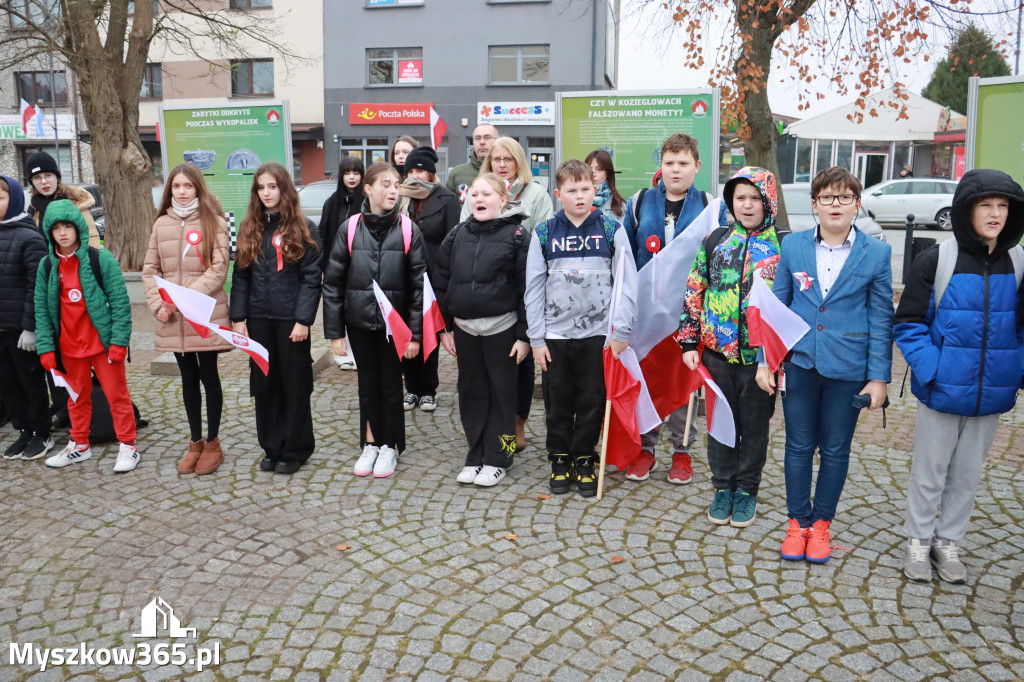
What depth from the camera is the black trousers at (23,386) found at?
19.0 feet

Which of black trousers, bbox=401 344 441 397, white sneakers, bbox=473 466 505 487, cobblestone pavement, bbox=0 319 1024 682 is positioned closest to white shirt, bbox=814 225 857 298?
cobblestone pavement, bbox=0 319 1024 682

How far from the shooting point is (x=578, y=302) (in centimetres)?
486

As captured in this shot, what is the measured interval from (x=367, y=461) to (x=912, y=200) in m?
24.4

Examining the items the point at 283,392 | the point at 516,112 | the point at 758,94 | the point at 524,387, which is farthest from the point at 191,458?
the point at 516,112

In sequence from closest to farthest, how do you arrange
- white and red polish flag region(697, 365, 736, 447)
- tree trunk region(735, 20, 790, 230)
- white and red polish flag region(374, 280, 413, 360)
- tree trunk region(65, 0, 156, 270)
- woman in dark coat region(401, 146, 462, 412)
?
1. white and red polish flag region(697, 365, 736, 447)
2. white and red polish flag region(374, 280, 413, 360)
3. woman in dark coat region(401, 146, 462, 412)
4. tree trunk region(735, 20, 790, 230)
5. tree trunk region(65, 0, 156, 270)

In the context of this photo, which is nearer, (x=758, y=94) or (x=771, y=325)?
(x=771, y=325)

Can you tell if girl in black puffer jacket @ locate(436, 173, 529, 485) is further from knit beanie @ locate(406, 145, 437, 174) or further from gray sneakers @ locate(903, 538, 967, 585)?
gray sneakers @ locate(903, 538, 967, 585)

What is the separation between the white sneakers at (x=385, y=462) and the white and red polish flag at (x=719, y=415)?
2102mm

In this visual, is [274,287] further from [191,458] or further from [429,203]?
[429,203]

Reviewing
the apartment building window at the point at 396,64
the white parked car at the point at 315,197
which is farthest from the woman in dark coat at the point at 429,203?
the apartment building window at the point at 396,64

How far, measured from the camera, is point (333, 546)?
437 centimetres

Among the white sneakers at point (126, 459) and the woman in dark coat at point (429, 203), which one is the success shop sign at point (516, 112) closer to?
the woman in dark coat at point (429, 203)

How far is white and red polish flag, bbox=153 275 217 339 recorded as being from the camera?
518 cm

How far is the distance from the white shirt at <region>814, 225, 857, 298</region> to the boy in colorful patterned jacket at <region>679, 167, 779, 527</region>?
1.04 ft
